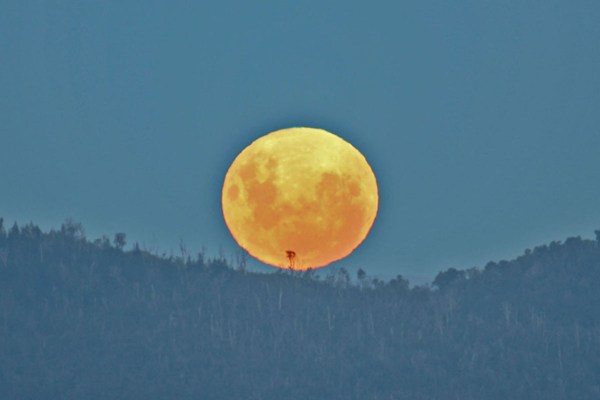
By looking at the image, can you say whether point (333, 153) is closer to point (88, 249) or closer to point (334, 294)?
point (334, 294)

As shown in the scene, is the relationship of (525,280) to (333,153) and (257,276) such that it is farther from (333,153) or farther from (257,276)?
(333,153)

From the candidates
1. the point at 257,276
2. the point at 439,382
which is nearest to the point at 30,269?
the point at 257,276

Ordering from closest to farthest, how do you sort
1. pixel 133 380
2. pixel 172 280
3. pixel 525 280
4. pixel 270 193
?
pixel 270 193 < pixel 133 380 < pixel 172 280 < pixel 525 280

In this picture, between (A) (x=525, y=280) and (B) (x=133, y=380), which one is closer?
(B) (x=133, y=380)

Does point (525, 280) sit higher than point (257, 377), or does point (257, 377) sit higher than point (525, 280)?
point (525, 280)

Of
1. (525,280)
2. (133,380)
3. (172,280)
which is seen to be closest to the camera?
(133,380)

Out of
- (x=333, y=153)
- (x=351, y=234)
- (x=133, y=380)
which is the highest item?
(x=333, y=153)
